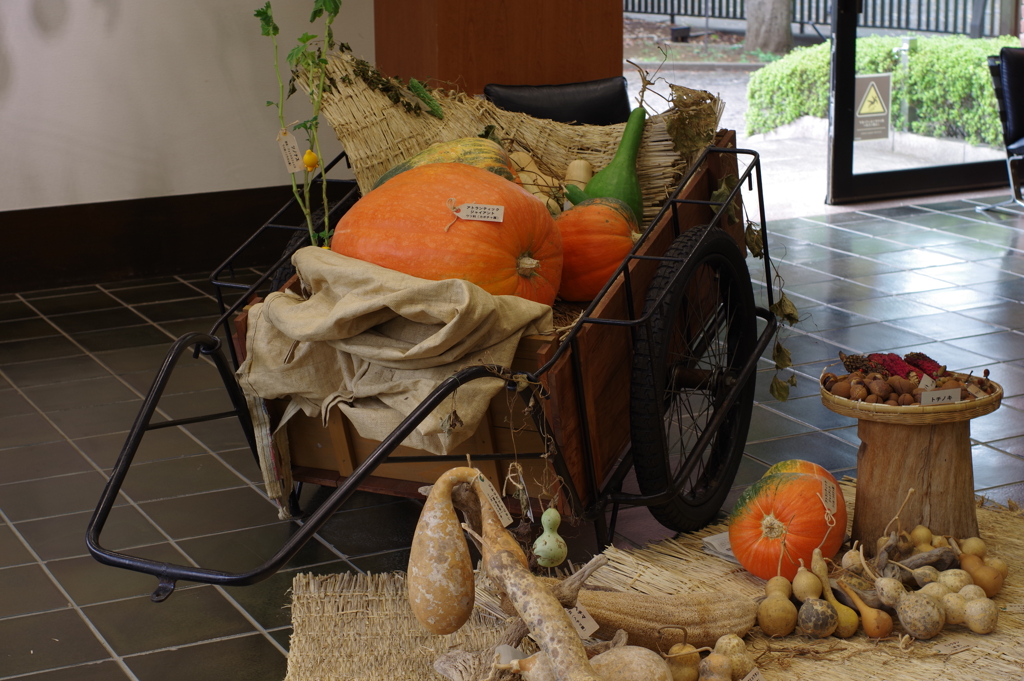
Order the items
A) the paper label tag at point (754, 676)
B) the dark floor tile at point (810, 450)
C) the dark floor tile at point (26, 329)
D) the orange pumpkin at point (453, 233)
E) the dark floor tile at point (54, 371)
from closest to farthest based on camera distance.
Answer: the paper label tag at point (754, 676) < the orange pumpkin at point (453, 233) < the dark floor tile at point (810, 450) < the dark floor tile at point (54, 371) < the dark floor tile at point (26, 329)

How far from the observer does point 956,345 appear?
3.60 meters

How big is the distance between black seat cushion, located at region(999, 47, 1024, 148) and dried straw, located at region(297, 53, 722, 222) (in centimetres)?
342

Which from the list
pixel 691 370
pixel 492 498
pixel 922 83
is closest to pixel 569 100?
pixel 691 370

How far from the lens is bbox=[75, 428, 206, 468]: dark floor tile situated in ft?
9.54

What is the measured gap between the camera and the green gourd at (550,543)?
68.2 inches

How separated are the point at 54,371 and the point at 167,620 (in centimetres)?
191

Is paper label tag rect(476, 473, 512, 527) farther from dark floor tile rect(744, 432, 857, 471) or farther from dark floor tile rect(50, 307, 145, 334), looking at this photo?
dark floor tile rect(50, 307, 145, 334)

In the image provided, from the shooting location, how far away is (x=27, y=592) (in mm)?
2207

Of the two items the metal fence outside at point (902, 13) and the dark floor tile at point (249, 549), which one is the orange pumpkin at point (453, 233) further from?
the metal fence outside at point (902, 13)

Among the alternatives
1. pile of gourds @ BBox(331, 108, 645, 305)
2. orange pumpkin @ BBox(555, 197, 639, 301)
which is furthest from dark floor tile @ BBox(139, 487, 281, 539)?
orange pumpkin @ BBox(555, 197, 639, 301)

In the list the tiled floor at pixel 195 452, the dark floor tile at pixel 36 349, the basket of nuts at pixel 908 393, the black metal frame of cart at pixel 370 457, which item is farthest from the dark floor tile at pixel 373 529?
the dark floor tile at pixel 36 349

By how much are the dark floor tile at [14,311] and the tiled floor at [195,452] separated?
14 mm

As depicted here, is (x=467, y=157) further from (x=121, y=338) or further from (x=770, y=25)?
(x=770, y=25)

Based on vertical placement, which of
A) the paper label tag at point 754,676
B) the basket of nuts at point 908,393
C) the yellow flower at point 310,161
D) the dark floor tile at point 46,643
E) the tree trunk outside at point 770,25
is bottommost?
the dark floor tile at point 46,643
